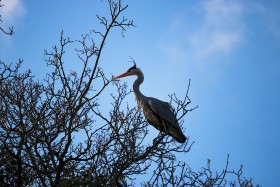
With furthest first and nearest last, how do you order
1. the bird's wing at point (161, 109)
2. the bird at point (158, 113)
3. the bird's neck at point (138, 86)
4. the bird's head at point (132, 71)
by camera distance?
the bird's head at point (132, 71) < the bird's neck at point (138, 86) < the bird's wing at point (161, 109) < the bird at point (158, 113)

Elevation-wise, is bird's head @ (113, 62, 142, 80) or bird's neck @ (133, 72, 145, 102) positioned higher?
bird's head @ (113, 62, 142, 80)

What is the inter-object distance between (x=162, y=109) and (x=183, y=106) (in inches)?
171

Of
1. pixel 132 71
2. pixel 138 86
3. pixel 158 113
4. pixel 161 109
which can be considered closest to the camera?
pixel 158 113

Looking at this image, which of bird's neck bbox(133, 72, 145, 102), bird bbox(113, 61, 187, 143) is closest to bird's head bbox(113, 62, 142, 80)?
bird's neck bbox(133, 72, 145, 102)

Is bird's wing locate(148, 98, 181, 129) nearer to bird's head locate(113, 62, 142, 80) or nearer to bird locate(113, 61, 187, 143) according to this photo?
bird locate(113, 61, 187, 143)

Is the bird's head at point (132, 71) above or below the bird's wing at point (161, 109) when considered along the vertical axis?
above

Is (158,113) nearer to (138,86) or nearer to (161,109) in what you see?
(161,109)

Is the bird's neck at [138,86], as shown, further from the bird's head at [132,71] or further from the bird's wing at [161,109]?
the bird's wing at [161,109]

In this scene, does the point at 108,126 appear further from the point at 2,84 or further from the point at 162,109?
the point at 162,109

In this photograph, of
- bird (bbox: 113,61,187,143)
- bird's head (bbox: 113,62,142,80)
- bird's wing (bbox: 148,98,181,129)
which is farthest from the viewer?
bird's head (bbox: 113,62,142,80)

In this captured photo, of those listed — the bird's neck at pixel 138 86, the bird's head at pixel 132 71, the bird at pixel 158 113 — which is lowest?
the bird at pixel 158 113

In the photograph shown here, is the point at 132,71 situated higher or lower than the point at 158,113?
higher

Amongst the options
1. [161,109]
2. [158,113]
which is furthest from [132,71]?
[158,113]

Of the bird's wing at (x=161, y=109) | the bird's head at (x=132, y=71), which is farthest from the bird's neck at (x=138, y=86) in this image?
the bird's wing at (x=161, y=109)
